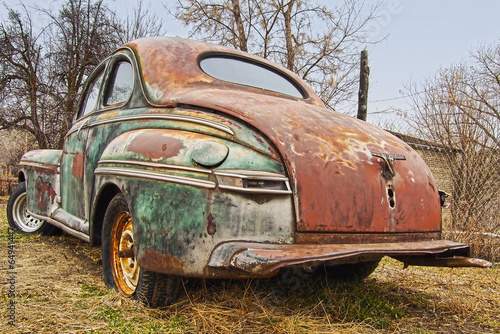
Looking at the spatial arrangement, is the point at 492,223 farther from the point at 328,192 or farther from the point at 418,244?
the point at 328,192

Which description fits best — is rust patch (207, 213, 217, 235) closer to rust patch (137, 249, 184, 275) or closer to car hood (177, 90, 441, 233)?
rust patch (137, 249, 184, 275)

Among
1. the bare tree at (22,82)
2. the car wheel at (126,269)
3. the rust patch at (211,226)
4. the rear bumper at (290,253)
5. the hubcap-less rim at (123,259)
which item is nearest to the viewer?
the rear bumper at (290,253)

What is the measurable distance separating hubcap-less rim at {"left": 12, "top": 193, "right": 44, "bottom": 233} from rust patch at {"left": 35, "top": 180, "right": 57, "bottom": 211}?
858 millimetres

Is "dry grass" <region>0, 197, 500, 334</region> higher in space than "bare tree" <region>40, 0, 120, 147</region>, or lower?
lower

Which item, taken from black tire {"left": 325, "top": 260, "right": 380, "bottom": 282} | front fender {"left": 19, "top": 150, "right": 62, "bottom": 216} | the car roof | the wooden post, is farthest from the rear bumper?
the wooden post

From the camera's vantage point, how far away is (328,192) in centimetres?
207

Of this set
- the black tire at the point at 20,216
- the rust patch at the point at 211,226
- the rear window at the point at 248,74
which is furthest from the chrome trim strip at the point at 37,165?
the rust patch at the point at 211,226

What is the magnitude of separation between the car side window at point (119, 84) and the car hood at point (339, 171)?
86 cm

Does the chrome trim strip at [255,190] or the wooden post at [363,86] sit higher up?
the wooden post at [363,86]

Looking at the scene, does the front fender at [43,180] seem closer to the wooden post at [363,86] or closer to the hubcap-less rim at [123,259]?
the hubcap-less rim at [123,259]

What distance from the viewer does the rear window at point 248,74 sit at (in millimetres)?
Result: 3006

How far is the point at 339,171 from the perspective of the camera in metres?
2.14

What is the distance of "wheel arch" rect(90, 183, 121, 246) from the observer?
106 inches

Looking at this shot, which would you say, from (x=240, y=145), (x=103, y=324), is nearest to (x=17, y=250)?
(x=103, y=324)
